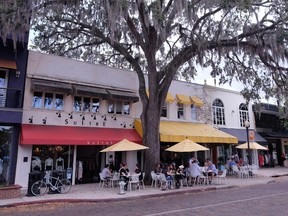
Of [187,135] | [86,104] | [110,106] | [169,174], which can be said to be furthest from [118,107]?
[169,174]

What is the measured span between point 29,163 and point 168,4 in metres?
11.0

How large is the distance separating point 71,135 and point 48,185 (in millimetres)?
3401

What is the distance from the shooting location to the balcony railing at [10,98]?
14.4 metres

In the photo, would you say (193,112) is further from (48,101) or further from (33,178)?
(33,178)

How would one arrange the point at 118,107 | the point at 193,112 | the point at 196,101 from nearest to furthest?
the point at 118,107 → the point at 196,101 → the point at 193,112

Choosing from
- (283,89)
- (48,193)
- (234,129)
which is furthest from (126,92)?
(234,129)

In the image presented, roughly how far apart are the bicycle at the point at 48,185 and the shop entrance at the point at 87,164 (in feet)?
10.3

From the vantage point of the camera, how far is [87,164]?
56.2ft

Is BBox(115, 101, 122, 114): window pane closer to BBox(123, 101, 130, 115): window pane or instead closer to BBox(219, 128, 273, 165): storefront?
BBox(123, 101, 130, 115): window pane

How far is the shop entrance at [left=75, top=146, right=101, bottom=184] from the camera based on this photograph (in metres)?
16.5

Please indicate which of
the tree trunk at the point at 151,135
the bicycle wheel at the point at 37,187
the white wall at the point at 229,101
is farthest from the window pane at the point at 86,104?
the white wall at the point at 229,101

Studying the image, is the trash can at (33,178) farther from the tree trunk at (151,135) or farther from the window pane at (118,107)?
the window pane at (118,107)

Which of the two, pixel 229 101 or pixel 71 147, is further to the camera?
pixel 229 101

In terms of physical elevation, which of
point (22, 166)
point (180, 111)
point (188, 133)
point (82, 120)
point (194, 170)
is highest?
point (180, 111)
